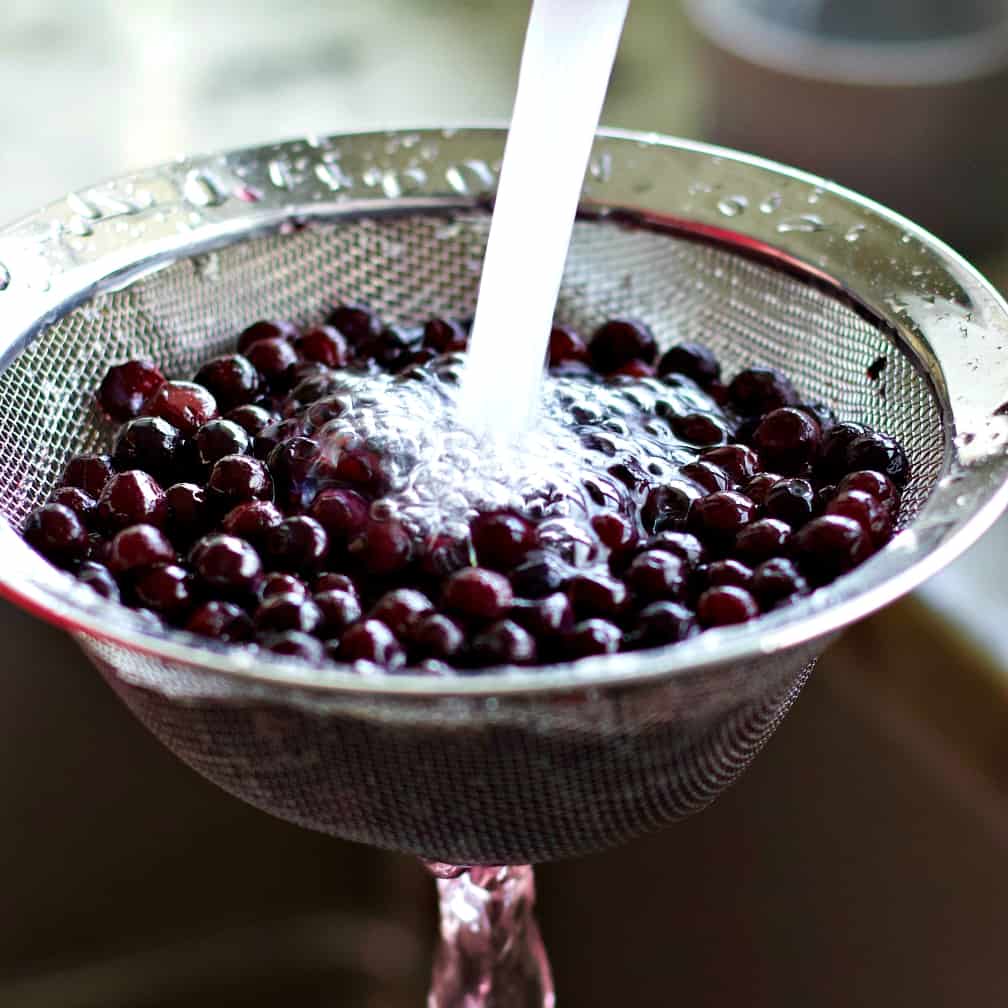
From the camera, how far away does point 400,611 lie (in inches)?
19.7

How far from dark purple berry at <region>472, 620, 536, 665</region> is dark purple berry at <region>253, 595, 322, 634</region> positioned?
0.21ft

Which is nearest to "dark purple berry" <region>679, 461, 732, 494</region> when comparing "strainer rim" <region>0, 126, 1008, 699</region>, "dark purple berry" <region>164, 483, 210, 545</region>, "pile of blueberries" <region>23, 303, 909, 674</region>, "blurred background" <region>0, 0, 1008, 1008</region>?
"pile of blueberries" <region>23, 303, 909, 674</region>

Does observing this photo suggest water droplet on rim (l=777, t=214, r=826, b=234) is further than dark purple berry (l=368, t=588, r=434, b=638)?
Yes

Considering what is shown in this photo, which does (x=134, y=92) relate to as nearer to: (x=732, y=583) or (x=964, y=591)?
(x=964, y=591)

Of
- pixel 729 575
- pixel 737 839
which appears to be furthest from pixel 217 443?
pixel 737 839

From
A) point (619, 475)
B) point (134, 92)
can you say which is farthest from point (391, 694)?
point (134, 92)

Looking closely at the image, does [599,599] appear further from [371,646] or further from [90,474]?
[90,474]

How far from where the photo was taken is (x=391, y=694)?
41 centimetres

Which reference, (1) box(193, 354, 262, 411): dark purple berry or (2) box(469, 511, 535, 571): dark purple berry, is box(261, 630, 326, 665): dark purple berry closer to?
(2) box(469, 511, 535, 571): dark purple berry

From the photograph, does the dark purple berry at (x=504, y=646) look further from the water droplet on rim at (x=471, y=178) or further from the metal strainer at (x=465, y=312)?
the water droplet on rim at (x=471, y=178)

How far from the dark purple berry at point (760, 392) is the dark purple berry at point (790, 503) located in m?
0.08

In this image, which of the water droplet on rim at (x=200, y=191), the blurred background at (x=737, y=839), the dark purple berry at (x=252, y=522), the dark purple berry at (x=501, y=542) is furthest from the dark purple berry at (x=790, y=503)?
the blurred background at (x=737, y=839)

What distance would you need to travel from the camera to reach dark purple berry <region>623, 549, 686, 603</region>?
53 centimetres

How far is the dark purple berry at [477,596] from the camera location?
1.65 ft
